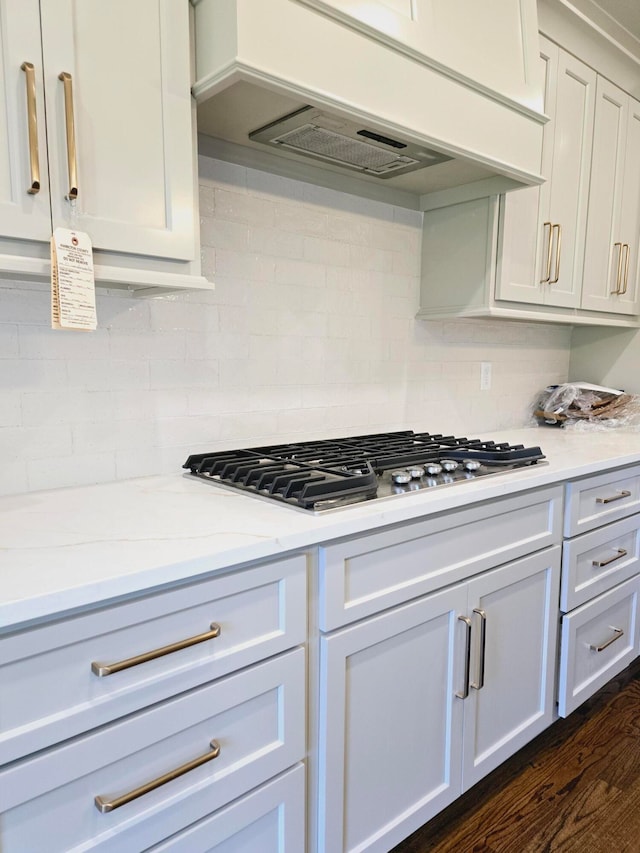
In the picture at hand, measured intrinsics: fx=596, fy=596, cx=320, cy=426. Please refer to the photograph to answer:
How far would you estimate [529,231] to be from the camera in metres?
2.20

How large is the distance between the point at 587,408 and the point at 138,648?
2.43 metres

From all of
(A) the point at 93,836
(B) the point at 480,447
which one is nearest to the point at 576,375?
(B) the point at 480,447

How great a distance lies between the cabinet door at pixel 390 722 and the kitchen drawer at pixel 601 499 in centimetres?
58

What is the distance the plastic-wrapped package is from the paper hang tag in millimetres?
2263

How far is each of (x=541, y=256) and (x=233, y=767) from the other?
6.54 feet

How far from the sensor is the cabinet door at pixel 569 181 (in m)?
2.25

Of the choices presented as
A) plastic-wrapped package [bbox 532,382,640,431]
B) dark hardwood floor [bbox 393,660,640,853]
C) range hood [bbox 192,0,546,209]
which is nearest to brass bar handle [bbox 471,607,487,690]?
dark hardwood floor [bbox 393,660,640,853]

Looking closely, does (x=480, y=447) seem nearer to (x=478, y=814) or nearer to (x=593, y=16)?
(x=478, y=814)

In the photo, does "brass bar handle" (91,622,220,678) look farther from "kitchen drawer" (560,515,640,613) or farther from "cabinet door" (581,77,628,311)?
"cabinet door" (581,77,628,311)

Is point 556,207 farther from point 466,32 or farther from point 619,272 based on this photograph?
point 466,32

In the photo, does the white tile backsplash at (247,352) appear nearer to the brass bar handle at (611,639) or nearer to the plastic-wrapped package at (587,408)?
the plastic-wrapped package at (587,408)

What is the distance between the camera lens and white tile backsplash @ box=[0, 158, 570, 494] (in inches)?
55.6

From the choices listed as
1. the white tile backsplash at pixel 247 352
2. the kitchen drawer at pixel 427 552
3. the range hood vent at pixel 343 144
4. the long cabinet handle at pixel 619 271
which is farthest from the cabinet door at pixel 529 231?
the kitchen drawer at pixel 427 552

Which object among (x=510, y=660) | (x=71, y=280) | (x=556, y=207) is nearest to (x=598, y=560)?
(x=510, y=660)
